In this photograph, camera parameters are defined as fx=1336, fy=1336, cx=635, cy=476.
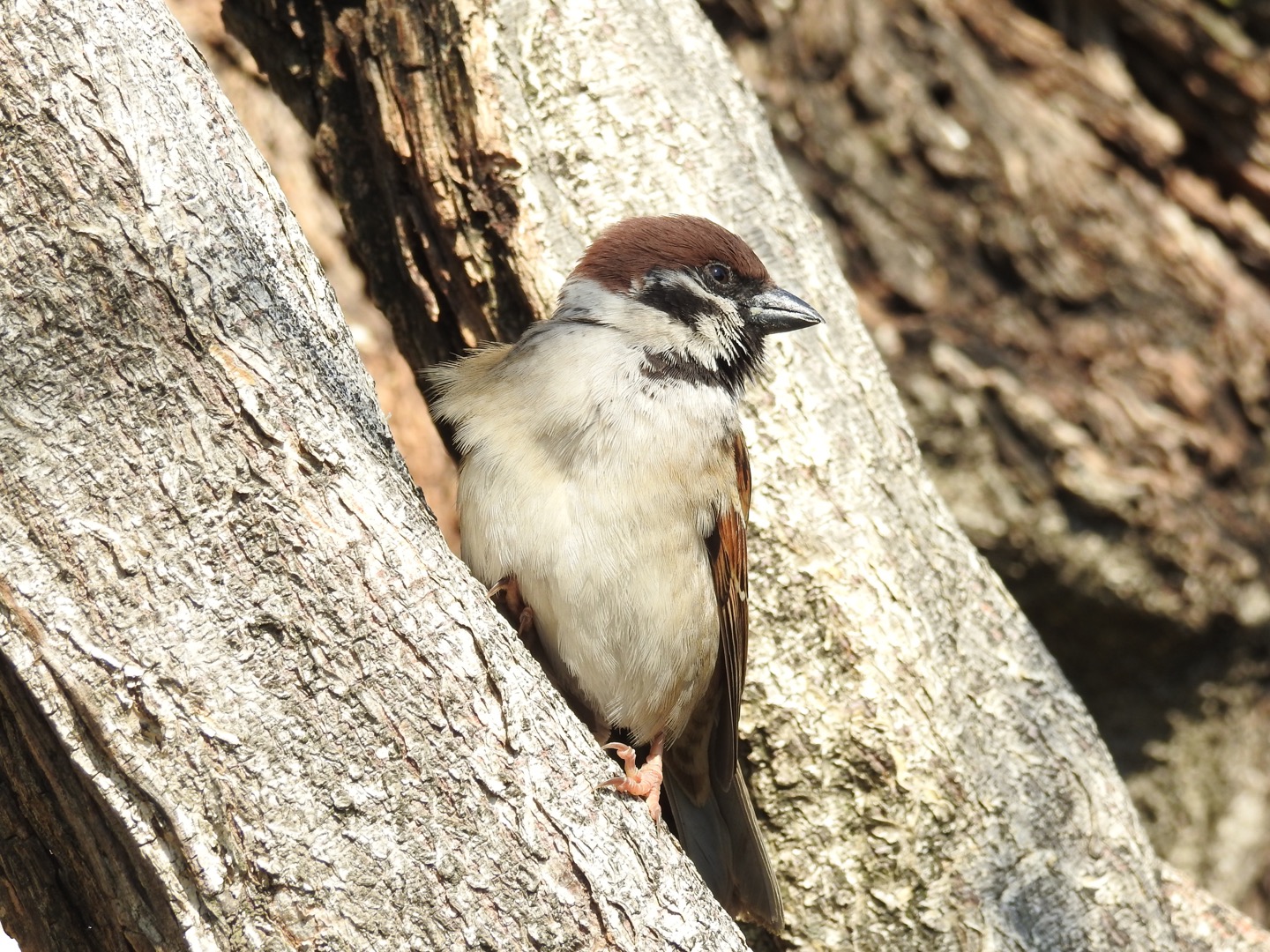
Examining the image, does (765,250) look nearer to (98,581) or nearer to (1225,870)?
(98,581)

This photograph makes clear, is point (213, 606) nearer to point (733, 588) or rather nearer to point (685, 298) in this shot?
point (733, 588)

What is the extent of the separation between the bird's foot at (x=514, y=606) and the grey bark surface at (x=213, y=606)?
0.83 meters

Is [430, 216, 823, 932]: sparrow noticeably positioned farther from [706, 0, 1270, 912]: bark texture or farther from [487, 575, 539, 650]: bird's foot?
[706, 0, 1270, 912]: bark texture

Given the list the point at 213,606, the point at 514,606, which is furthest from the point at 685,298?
the point at 213,606

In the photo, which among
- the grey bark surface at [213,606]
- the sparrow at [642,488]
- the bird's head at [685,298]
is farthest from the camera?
the bird's head at [685,298]

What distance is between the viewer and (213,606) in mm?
2172

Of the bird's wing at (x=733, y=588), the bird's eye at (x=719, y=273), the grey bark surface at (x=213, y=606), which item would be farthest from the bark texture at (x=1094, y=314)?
the grey bark surface at (x=213, y=606)

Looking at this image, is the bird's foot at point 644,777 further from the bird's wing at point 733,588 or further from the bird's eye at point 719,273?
the bird's eye at point 719,273

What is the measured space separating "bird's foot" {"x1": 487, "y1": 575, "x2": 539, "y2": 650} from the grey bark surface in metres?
0.83

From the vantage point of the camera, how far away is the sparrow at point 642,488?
3105 mm

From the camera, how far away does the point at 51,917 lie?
2518 millimetres

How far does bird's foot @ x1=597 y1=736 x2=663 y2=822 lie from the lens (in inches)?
100

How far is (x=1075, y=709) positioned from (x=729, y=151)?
1811 mm

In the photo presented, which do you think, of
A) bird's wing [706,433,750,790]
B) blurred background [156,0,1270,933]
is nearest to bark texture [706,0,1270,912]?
blurred background [156,0,1270,933]
